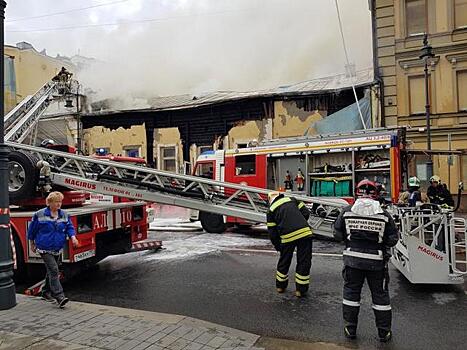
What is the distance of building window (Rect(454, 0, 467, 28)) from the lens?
16812mm

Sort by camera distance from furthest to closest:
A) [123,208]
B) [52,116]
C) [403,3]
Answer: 1. [52,116]
2. [403,3]
3. [123,208]

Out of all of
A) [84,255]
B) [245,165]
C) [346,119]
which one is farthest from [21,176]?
[346,119]

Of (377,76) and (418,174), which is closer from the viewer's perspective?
(418,174)

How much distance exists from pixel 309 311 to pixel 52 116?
21.0m

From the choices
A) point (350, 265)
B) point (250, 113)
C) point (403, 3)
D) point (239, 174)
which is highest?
point (403, 3)

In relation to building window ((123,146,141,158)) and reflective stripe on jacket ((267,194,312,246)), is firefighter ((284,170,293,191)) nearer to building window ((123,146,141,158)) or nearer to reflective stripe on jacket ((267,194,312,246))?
reflective stripe on jacket ((267,194,312,246))

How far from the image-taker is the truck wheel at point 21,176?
6.87 m

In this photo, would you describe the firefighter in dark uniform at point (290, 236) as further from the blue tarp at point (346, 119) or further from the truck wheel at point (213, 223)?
the blue tarp at point (346, 119)

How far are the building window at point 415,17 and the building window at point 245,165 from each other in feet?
31.9

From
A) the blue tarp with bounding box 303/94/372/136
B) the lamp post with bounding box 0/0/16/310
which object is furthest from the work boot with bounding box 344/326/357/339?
the blue tarp with bounding box 303/94/372/136

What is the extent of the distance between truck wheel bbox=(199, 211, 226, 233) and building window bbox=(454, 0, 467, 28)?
39.0 ft

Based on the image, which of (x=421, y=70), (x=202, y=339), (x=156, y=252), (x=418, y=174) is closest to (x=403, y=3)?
(x=421, y=70)

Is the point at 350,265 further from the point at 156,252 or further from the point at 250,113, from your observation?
the point at 250,113

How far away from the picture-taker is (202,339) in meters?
4.03
